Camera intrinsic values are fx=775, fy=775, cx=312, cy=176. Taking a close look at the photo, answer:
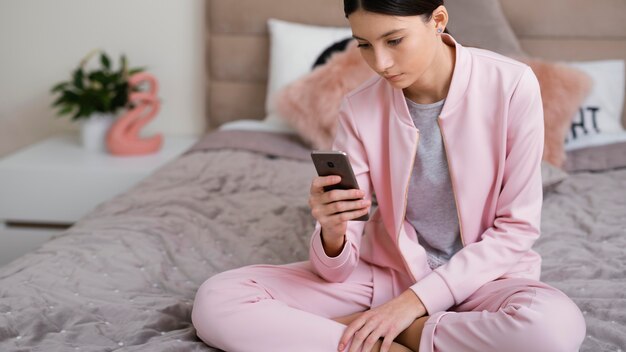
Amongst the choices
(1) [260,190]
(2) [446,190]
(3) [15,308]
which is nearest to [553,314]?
(2) [446,190]

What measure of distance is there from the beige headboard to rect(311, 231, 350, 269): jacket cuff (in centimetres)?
175

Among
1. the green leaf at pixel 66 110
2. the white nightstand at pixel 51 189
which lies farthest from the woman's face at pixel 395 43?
the green leaf at pixel 66 110

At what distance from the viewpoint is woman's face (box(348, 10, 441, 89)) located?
1.28 m

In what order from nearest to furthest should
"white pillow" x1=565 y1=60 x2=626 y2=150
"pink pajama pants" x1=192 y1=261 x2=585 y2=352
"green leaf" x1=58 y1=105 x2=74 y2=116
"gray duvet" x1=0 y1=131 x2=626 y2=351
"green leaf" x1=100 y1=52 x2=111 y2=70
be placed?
1. "pink pajama pants" x1=192 y1=261 x2=585 y2=352
2. "gray duvet" x1=0 y1=131 x2=626 y2=351
3. "white pillow" x1=565 y1=60 x2=626 y2=150
4. "green leaf" x1=58 y1=105 x2=74 y2=116
5. "green leaf" x1=100 y1=52 x2=111 y2=70

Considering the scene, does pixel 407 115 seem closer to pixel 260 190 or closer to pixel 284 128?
pixel 260 190

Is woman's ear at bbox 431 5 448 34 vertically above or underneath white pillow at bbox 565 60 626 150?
above

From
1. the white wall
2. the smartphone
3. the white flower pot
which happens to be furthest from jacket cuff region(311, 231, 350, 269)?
the white wall

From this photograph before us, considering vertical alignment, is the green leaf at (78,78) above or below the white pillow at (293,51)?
below

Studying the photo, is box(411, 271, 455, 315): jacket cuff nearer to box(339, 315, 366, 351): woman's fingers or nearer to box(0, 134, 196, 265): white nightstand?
box(339, 315, 366, 351): woman's fingers

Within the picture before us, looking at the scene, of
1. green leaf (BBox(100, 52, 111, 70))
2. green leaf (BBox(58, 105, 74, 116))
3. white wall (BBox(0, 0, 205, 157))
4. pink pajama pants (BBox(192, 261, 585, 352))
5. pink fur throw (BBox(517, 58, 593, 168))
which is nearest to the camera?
pink pajama pants (BBox(192, 261, 585, 352))

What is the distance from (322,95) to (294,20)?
633 millimetres

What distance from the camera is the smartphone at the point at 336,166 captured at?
1250 mm

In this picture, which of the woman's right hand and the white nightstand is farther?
the white nightstand

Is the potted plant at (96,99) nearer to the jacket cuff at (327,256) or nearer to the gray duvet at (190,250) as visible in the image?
the gray duvet at (190,250)
